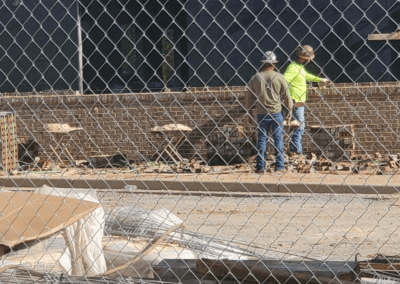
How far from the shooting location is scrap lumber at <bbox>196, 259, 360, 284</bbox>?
3.73 meters

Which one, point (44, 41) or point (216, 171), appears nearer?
point (216, 171)

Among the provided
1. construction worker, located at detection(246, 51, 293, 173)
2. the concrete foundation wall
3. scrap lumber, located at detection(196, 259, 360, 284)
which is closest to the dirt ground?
scrap lumber, located at detection(196, 259, 360, 284)

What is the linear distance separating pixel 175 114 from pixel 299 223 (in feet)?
21.9

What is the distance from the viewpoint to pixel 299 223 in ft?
23.1

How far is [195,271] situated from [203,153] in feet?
30.5

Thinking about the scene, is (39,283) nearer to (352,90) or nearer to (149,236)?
(149,236)

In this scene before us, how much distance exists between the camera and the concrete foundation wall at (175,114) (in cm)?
1238

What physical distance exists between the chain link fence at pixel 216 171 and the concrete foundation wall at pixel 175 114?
4 centimetres

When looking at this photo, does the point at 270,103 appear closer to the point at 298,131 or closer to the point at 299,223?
the point at 298,131

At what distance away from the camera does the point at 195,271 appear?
4.07 metres

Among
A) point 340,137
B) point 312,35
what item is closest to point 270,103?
point 340,137

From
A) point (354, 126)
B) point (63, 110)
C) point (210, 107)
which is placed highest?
point (63, 110)

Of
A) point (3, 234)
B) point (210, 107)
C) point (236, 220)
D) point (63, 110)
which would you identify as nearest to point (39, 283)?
point (3, 234)

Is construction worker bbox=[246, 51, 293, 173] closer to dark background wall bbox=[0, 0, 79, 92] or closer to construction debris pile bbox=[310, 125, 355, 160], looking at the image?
construction debris pile bbox=[310, 125, 355, 160]
